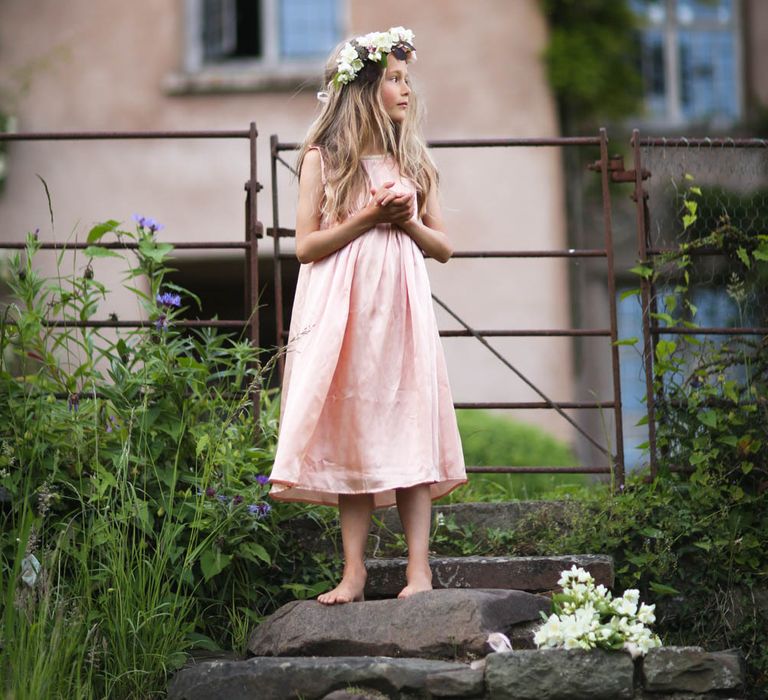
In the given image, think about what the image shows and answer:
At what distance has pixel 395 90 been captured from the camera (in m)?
3.73

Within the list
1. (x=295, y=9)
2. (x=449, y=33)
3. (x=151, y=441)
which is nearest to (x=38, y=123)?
(x=295, y=9)

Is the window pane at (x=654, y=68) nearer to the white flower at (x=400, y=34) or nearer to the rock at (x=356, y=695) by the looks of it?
the white flower at (x=400, y=34)

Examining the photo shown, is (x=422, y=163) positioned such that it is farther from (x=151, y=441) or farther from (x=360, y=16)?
(x=360, y=16)

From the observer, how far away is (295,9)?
9.19 metres

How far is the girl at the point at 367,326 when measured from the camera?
3.52 m

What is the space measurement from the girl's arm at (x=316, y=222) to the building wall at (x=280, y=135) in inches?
190

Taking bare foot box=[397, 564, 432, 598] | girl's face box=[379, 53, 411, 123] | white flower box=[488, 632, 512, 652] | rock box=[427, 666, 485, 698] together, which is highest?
girl's face box=[379, 53, 411, 123]

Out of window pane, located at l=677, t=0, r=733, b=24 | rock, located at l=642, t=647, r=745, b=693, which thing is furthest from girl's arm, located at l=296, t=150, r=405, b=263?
window pane, located at l=677, t=0, r=733, b=24

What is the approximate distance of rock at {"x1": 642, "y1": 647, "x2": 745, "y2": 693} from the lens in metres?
3.11

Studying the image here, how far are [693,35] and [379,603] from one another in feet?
25.0

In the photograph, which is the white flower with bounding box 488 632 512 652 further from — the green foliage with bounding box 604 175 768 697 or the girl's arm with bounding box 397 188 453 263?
the girl's arm with bounding box 397 188 453 263

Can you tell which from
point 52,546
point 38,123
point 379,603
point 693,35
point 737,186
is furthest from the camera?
point 693,35

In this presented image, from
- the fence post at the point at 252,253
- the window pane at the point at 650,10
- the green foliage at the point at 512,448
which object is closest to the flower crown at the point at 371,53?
the fence post at the point at 252,253

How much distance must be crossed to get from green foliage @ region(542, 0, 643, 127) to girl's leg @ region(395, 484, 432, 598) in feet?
19.1
